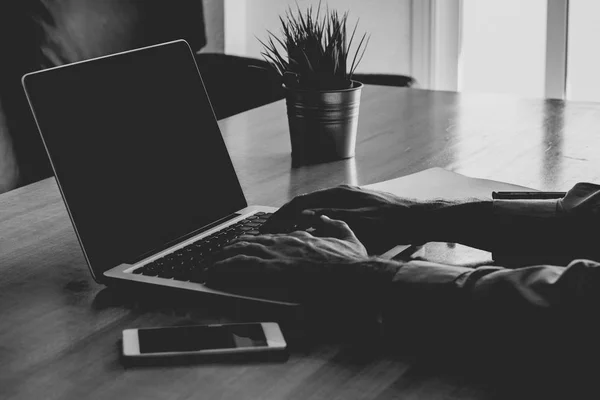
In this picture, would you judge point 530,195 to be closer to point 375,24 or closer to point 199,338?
point 199,338

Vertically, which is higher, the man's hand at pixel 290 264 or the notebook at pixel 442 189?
the man's hand at pixel 290 264

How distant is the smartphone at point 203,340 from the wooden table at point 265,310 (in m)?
0.02

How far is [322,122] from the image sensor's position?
158 cm

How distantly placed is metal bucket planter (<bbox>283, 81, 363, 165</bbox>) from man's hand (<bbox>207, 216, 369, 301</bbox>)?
0.58 metres

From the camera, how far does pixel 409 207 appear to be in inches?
46.3

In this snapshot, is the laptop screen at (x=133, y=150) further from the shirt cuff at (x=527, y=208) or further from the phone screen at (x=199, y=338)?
the shirt cuff at (x=527, y=208)

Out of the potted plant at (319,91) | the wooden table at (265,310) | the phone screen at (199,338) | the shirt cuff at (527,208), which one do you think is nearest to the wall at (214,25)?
the wooden table at (265,310)

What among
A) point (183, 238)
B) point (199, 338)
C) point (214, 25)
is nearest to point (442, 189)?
point (183, 238)

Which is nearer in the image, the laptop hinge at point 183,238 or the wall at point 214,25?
the laptop hinge at point 183,238

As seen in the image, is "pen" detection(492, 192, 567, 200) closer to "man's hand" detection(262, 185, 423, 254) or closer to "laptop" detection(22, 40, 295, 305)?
"man's hand" detection(262, 185, 423, 254)

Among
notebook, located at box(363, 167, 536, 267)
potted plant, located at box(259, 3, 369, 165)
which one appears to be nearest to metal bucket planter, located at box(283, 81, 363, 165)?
potted plant, located at box(259, 3, 369, 165)

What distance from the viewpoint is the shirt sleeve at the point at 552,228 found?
1132 millimetres

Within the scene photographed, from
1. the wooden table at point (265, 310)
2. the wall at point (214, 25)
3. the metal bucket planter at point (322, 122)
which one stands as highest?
the wall at point (214, 25)

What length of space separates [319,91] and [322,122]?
59 millimetres
